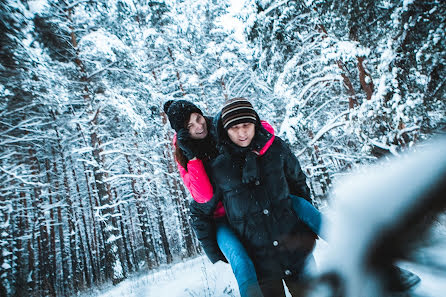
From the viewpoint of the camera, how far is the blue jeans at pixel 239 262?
144 centimetres

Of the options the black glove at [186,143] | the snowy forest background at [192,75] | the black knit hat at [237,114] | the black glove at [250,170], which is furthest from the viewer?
the snowy forest background at [192,75]

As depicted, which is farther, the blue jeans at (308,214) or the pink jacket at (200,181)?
the pink jacket at (200,181)

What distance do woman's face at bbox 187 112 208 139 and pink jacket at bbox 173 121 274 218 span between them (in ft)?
1.44

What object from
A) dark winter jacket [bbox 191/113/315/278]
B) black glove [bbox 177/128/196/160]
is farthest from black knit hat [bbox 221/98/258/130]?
black glove [bbox 177/128/196/160]

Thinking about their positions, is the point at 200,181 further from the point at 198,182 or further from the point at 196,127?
the point at 196,127

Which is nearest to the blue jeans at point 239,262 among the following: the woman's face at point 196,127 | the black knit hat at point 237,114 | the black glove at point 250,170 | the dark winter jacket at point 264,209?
the dark winter jacket at point 264,209

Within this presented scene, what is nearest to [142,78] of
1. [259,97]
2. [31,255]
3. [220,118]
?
[259,97]

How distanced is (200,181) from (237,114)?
0.70m

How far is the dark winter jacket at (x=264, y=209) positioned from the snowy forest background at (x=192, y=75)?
102 cm

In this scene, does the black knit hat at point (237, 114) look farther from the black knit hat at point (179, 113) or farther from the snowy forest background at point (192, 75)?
the snowy forest background at point (192, 75)

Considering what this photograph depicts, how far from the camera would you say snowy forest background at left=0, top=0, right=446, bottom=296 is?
451 cm

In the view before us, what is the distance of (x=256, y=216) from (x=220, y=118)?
93 cm

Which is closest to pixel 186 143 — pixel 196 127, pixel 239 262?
pixel 196 127

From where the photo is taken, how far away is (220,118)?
207 cm
